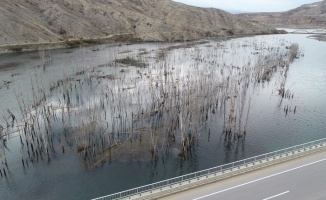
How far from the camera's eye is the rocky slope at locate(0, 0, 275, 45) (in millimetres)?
97562

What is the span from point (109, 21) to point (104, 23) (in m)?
3.34

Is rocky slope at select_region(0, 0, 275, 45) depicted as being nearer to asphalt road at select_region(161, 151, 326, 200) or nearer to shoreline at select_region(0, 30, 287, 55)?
shoreline at select_region(0, 30, 287, 55)

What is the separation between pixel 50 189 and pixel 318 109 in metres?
44.0

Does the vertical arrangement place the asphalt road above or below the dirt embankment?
below

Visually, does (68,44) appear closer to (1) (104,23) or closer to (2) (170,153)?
(1) (104,23)

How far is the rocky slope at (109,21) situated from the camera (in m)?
97.6

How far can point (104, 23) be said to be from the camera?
12675 centimetres

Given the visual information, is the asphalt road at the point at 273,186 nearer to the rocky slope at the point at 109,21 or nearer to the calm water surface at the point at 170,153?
the calm water surface at the point at 170,153

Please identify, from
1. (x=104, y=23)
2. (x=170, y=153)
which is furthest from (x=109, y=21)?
(x=170, y=153)

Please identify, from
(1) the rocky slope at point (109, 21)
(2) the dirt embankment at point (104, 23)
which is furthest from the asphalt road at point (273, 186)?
(1) the rocky slope at point (109, 21)

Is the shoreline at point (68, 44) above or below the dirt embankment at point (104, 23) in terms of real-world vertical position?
below

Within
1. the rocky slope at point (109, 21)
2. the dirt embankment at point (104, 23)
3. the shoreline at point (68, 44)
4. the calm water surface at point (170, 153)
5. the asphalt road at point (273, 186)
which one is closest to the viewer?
the asphalt road at point (273, 186)

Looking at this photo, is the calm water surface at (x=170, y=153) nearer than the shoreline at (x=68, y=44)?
Yes

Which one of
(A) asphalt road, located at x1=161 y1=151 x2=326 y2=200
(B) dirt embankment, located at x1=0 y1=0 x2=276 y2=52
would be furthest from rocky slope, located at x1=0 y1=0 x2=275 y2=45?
(A) asphalt road, located at x1=161 y1=151 x2=326 y2=200
